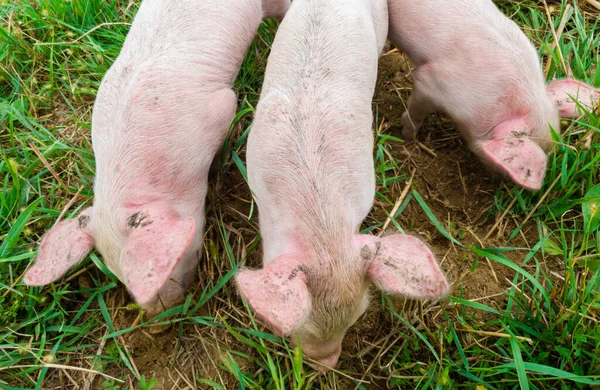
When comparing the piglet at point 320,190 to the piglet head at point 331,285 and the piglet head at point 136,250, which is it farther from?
the piglet head at point 136,250

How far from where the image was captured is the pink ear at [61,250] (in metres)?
2.69

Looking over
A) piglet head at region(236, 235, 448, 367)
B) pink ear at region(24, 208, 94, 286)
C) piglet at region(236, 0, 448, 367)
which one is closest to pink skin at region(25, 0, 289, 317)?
pink ear at region(24, 208, 94, 286)

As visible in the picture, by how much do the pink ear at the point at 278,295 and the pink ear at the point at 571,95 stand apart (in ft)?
7.77

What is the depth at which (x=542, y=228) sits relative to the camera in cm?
350

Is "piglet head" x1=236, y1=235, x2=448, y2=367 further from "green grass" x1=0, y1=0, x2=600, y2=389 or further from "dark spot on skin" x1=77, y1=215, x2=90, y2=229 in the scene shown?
"dark spot on skin" x1=77, y1=215, x2=90, y2=229

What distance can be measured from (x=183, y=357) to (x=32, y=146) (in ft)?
6.35

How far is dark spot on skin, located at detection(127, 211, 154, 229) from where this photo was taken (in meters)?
2.65

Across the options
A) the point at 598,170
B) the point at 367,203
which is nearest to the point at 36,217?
the point at 367,203

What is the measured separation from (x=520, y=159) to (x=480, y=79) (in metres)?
0.85

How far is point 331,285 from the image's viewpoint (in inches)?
98.6

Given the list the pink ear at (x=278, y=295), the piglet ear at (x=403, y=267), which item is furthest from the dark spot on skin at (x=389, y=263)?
the pink ear at (x=278, y=295)

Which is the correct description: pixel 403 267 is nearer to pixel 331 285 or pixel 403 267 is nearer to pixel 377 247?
pixel 377 247

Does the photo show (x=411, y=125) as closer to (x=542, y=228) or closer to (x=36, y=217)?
(x=542, y=228)

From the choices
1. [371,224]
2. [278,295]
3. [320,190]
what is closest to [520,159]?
[371,224]
